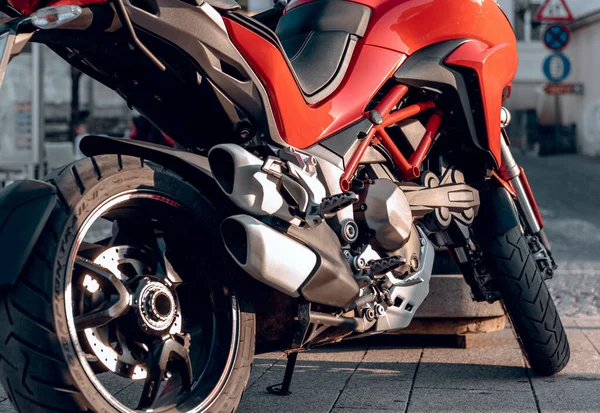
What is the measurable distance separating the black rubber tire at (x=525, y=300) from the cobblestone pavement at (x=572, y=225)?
1891 millimetres

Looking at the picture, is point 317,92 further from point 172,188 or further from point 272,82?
point 172,188

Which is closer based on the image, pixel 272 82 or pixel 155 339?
pixel 155 339

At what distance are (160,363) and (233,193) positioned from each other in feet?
1.79

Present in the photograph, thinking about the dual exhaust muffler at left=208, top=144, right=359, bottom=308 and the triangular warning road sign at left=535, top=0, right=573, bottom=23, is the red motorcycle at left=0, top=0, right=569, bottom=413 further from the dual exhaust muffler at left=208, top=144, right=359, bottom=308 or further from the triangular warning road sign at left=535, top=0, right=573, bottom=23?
A: the triangular warning road sign at left=535, top=0, right=573, bottom=23

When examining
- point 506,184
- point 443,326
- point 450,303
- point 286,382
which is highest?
point 506,184

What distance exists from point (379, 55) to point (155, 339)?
144 centimetres

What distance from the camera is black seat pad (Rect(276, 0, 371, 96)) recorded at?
362 cm

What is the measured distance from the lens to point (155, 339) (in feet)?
9.57

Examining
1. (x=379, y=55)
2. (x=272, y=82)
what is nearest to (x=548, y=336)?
(x=379, y=55)

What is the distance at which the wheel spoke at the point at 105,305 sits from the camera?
272cm

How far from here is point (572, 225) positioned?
1241 cm

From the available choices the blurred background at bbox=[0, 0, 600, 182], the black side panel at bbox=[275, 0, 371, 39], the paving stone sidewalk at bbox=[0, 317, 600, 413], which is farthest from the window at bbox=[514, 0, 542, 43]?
the black side panel at bbox=[275, 0, 371, 39]

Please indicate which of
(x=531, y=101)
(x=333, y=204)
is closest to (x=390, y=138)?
(x=333, y=204)

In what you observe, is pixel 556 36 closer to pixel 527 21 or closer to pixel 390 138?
pixel 527 21
